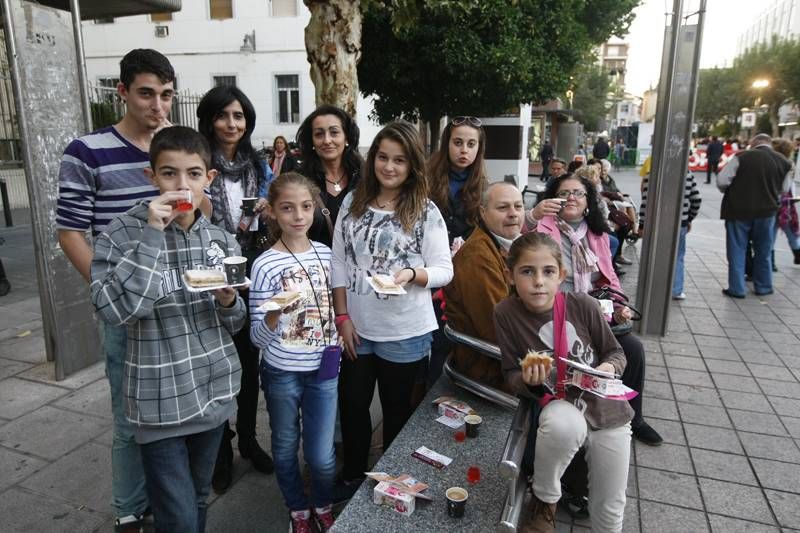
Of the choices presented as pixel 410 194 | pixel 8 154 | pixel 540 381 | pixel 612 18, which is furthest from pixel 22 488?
pixel 612 18

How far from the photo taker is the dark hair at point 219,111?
2.73 m

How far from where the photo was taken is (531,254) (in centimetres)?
231

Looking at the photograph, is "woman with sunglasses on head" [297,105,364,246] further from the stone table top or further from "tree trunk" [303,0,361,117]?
"tree trunk" [303,0,361,117]

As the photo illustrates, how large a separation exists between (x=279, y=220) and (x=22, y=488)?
6.93ft

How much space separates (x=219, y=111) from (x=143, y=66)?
52 cm

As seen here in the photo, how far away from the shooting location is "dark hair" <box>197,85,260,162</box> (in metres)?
2.73

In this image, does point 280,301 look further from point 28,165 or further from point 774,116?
point 774,116

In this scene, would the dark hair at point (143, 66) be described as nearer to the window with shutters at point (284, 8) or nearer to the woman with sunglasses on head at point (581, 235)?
the woman with sunglasses on head at point (581, 235)

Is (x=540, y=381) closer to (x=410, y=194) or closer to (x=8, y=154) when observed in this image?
(x=410, y=194)

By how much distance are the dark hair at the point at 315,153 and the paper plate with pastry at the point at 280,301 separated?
1024 millimetres

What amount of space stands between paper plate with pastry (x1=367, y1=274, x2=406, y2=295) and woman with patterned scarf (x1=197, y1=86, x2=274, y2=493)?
0.77m

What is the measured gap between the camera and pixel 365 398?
2.71 m

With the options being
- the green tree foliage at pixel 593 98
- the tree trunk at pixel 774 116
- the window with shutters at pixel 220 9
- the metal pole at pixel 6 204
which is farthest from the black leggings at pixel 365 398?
the green tree foliage at pixel 593 98

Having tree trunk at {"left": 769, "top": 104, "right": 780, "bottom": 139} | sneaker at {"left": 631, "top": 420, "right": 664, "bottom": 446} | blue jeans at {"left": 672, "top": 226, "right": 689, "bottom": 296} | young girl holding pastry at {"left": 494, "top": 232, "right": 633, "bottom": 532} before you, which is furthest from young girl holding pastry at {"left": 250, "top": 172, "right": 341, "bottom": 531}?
tree trunk at {"left": 769, "top": 104, "right": 780, "bottom": 139}
